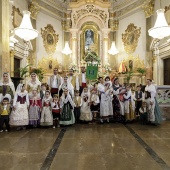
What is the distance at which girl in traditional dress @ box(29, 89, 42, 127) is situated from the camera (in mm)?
5980

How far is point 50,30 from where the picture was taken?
1544cm

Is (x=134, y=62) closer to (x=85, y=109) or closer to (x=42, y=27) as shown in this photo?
(x=42, y=27)

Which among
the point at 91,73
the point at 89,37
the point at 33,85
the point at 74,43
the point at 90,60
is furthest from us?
the point at 89,37

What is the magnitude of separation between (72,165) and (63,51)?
502 inches

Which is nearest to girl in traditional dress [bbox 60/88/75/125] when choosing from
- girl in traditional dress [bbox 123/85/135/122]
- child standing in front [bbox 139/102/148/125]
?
girl in traditional dress [bbox 123/85/135/122]

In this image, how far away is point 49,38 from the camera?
15.4 metres

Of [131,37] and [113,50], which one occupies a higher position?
[131,37]

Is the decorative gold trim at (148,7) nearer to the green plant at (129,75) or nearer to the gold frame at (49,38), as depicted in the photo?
the green plant at (129,75)

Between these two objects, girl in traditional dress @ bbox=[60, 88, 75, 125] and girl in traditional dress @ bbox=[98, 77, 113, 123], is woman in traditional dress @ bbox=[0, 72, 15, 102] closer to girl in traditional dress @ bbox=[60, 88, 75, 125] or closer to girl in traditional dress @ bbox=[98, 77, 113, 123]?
girl in traditional dress @ bbox=[60, 88, 75, 125]

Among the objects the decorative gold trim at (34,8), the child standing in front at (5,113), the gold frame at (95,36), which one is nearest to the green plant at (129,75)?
the gold frame at (95,36)

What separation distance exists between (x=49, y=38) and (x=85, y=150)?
42.0 ft

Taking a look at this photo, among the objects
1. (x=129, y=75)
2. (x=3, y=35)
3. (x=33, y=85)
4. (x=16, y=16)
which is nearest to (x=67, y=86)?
(x=33, y=85)

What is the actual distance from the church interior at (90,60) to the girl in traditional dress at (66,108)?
0.26m

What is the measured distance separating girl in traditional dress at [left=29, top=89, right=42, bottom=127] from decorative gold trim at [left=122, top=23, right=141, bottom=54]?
1051 centimetres
